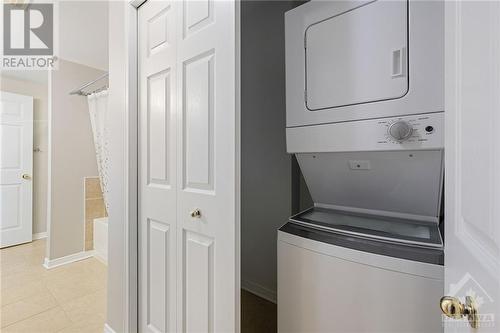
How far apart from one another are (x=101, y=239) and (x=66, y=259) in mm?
414

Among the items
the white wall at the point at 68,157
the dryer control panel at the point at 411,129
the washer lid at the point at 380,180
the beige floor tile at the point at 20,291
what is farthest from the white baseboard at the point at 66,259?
the dryer control panel at the point at 411,129

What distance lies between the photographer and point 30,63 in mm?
3055

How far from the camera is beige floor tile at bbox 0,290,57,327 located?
195 centimetres

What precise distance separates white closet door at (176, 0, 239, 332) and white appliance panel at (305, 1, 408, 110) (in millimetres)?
411

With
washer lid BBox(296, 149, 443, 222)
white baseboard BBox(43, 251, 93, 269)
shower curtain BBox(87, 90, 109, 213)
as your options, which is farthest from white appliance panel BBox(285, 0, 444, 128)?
white baseboard BBox(43, 251, 93, 269)

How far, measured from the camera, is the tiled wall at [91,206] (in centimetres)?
327

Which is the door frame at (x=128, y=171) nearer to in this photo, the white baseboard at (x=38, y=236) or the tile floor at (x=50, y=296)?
the tile floor at (x=50, y=296)

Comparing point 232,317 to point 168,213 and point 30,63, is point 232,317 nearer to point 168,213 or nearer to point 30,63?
point 168,213

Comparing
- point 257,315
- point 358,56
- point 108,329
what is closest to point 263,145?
point 358,56

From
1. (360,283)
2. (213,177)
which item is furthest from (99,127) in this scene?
(360,283)

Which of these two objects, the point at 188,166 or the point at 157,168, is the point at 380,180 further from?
the point at 157,168

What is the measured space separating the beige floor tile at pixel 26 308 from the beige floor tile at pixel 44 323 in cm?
7

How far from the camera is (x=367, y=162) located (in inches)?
44.7

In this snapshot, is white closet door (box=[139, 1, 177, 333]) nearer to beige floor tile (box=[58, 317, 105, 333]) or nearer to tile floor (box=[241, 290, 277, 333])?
beige floor tile (box=[58, 317, 105, 333])
